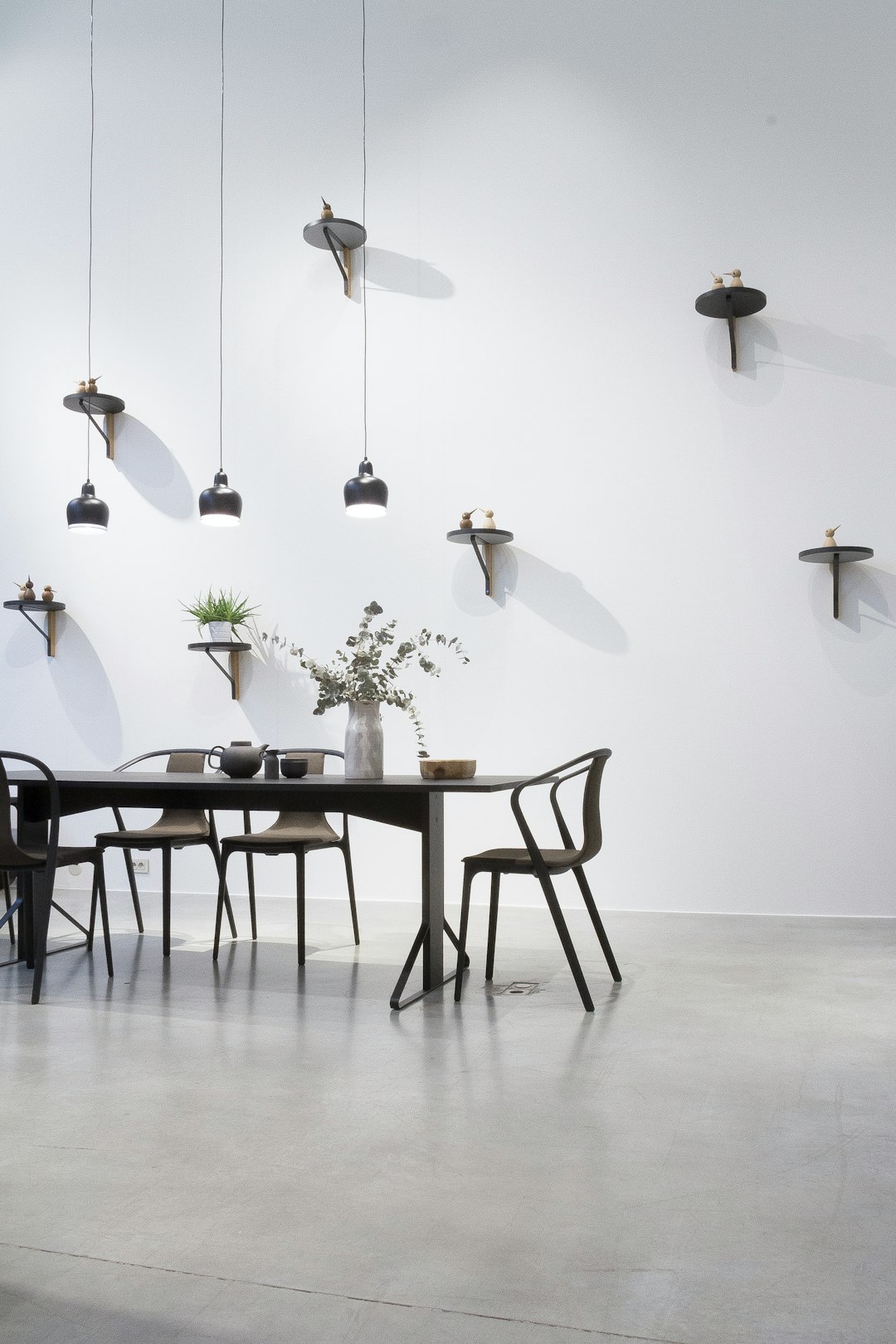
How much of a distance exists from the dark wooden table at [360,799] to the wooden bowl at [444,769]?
0.05m

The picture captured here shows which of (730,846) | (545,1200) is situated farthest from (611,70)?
(545,1200)

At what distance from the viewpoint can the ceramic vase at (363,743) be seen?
3635 mm

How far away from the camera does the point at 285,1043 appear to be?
9.40 ft

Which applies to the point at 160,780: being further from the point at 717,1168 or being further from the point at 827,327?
the point at 827,327

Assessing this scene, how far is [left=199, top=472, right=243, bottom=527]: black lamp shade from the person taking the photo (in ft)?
14.8

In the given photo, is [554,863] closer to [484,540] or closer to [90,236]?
[484,540]

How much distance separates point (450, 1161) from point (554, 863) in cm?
130

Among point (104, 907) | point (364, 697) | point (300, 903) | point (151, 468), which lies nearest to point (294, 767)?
point (364, 697)

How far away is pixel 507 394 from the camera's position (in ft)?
17.6

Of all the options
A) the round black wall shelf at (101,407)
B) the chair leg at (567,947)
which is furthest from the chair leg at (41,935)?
the round black wall shelf at (101,407)

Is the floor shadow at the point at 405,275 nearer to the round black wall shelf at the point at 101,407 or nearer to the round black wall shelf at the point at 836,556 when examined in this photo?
the round black wall shelf at the point at 101,407

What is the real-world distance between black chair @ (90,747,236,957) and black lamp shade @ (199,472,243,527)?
1018mm

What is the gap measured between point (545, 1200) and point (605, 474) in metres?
3.89

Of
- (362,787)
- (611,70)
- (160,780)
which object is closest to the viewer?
(362,787)
